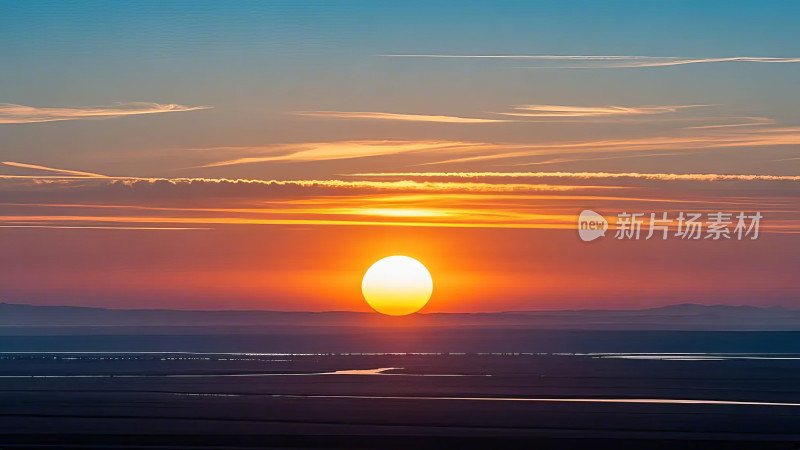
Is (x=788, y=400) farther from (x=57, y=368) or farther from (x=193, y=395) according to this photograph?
(x=57, y=368)

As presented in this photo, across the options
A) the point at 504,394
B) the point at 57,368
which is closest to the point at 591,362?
the point at 504,394

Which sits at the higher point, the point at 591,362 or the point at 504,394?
the point at 591,362

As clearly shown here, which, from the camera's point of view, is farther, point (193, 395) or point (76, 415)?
point (193, 395)

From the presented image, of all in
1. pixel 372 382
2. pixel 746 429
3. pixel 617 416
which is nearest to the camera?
pixel 746 429

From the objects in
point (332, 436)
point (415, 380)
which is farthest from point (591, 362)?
point (332, 436)

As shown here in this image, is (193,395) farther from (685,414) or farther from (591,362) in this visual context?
(591,362)

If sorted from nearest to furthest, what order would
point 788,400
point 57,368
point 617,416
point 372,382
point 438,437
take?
point 438,437, point 617,416, point 788,400, point 372,382, point 57,368

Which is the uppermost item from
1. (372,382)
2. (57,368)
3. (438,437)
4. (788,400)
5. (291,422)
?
(57,368)
